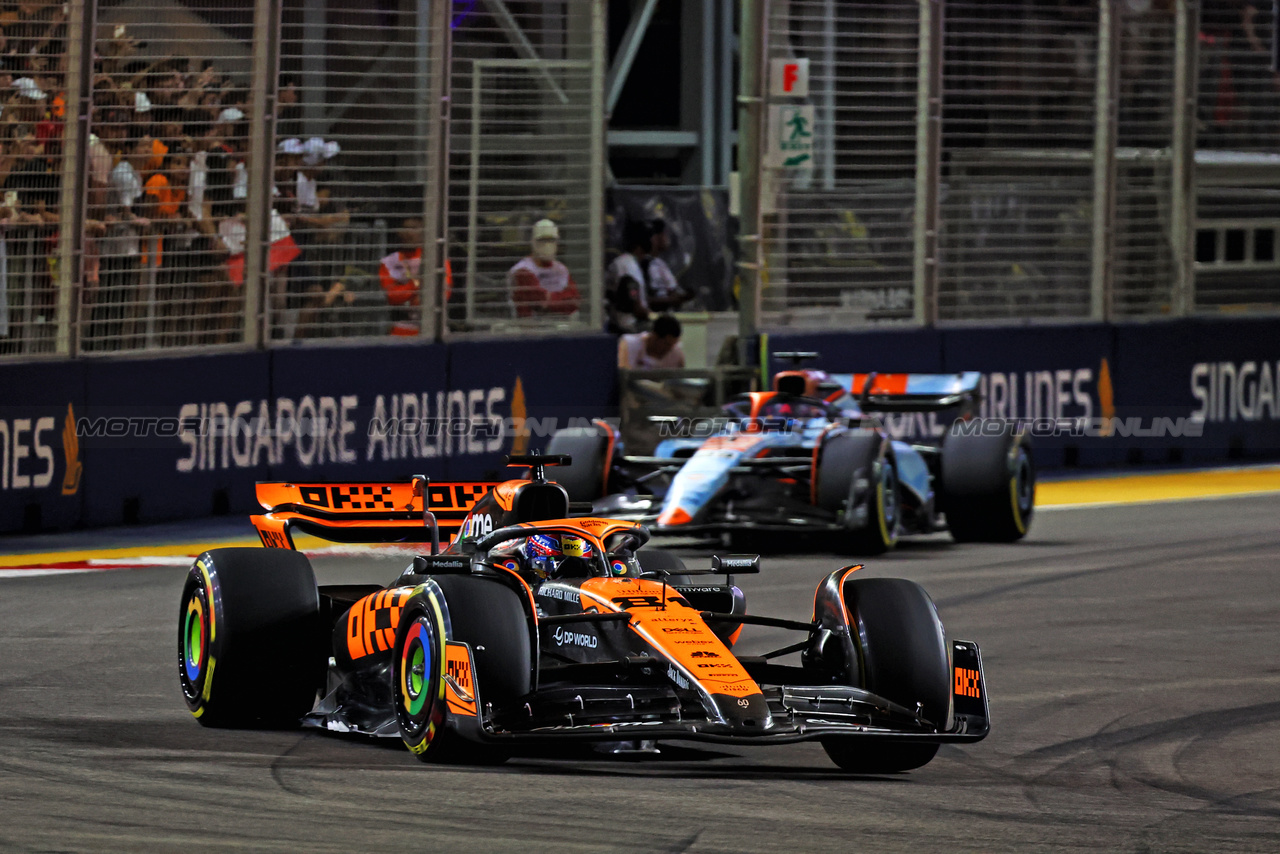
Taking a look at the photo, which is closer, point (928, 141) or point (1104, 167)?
point (928, 141)

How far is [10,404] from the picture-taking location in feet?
45.3

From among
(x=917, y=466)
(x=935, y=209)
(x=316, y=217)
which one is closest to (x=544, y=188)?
(x=316, y=217)

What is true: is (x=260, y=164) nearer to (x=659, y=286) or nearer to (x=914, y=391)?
(x=914, y=391)

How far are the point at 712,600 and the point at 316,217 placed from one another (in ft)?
27.8

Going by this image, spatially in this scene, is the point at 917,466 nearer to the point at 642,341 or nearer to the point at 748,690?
the point at 642,341

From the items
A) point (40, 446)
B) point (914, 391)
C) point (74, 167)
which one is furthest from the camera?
point (914, 391)

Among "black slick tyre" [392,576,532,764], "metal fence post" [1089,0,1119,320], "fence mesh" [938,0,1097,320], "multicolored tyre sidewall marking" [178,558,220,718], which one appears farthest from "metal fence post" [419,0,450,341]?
"black slick tyre" [392,576,532,764]

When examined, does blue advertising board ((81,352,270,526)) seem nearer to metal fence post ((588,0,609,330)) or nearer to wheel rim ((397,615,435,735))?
metal fence post ((588,0,609,330))

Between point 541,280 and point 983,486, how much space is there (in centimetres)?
460

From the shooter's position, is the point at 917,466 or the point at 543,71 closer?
the point at 917,466

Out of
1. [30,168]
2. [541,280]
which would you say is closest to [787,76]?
[541,280]

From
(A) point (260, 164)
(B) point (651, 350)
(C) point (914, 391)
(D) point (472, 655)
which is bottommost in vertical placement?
(D) point (472, 655)

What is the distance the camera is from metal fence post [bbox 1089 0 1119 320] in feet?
64.5

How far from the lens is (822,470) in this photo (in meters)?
13.3
